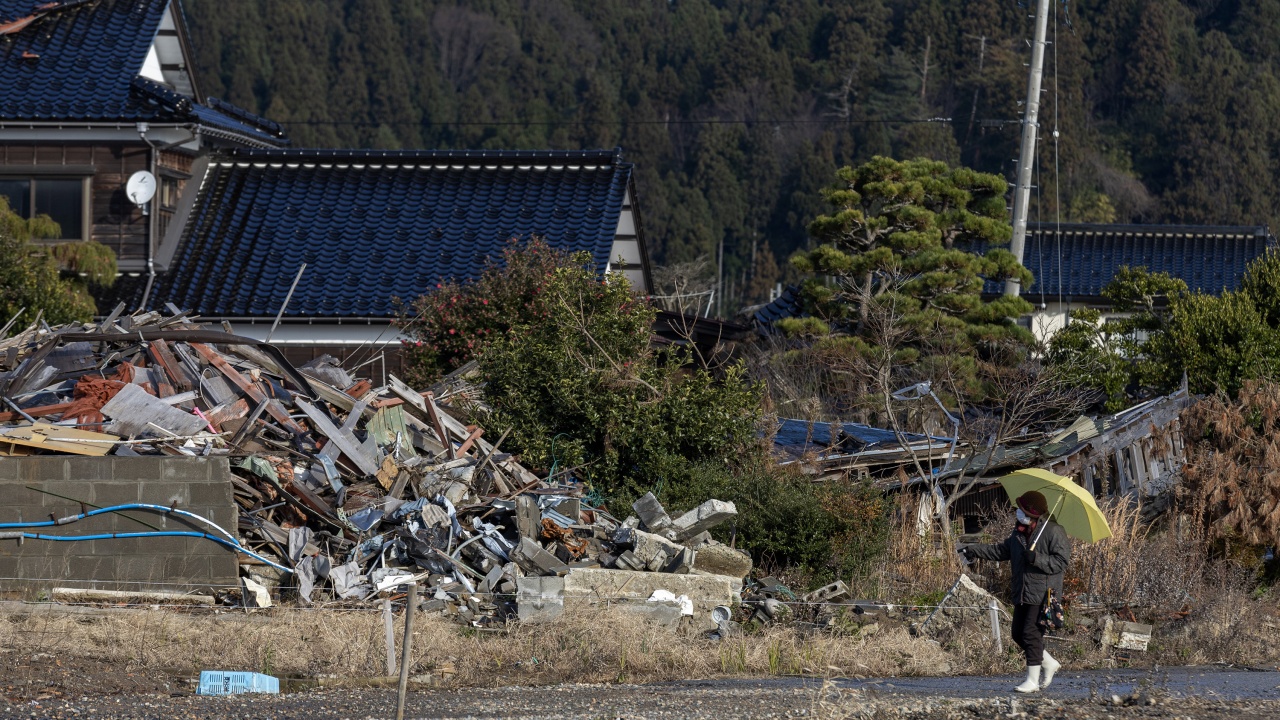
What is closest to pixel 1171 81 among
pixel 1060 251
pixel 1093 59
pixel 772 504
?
pixel 1093 59

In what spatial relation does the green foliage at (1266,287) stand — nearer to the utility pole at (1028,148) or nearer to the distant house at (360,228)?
the utility pole at (1028,148)

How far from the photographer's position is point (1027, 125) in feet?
68.4

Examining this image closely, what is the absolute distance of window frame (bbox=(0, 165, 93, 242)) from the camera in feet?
66.7

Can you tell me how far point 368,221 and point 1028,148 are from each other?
985cm

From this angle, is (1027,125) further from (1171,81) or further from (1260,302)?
(1171,81)

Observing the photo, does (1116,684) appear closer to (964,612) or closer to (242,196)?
(964,612)

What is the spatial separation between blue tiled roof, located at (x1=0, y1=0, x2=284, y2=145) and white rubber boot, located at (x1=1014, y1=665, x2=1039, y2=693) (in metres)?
14.8

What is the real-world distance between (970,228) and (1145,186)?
3663cm

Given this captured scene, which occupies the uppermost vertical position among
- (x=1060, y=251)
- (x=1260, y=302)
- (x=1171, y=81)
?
(x=1171, y=81)

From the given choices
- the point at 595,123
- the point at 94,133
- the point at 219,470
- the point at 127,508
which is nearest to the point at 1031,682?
the point at 219,470

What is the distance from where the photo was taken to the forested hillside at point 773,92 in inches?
2071

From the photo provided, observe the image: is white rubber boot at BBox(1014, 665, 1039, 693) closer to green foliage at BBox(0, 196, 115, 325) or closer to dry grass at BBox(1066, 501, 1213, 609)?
dry grass at BBox(1066, 501, 1213, 609)

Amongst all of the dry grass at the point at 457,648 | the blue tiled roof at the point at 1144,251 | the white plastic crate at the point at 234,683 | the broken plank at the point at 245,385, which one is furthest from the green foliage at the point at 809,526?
the blue tiled roof at the point at 1144,251

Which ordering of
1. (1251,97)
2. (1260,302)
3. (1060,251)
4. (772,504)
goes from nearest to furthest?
(772,504) < (1260,302) < (1060,251) < (1251,97)
